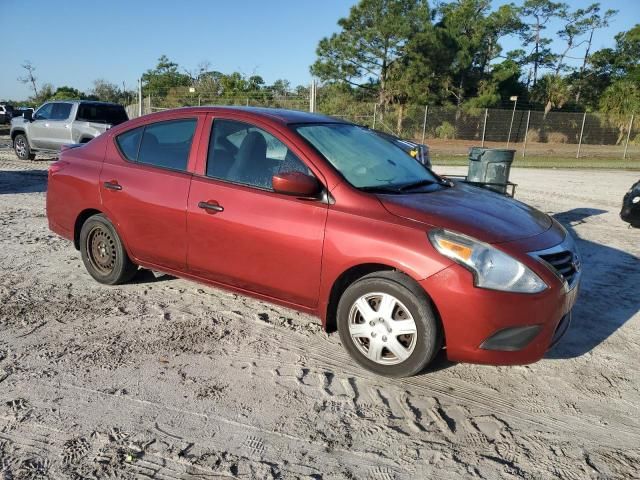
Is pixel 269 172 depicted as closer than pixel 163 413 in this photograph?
No

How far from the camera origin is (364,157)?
4.12 meters

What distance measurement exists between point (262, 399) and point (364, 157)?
1.95 metres

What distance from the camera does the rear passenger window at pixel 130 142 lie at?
15.3ft

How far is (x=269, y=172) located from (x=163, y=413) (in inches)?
70.4

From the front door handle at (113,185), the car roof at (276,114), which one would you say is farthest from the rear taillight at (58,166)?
the car roof at (276,114)

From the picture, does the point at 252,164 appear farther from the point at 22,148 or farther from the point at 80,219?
the point at 22,148

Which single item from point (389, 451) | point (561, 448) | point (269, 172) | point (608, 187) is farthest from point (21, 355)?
point (608, 187)

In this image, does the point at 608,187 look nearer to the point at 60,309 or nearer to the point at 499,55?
the point at 60,309

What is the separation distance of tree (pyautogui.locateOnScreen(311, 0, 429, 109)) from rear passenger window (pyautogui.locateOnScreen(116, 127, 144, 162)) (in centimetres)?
3533

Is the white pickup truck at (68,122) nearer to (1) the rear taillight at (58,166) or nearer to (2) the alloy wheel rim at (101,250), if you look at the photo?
(1) the rear taillight at (58,166)

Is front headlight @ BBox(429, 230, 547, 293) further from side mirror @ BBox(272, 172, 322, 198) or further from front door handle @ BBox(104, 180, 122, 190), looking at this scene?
front door handle @ BBox(104, 180, 122, 190)

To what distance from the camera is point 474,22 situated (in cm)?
4388

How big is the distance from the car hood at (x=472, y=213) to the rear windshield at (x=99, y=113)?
11.8 metres

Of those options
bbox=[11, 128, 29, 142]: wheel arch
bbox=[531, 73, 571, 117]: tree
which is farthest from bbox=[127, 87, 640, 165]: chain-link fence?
bbox=[531, 73, 571, 117]: tree
